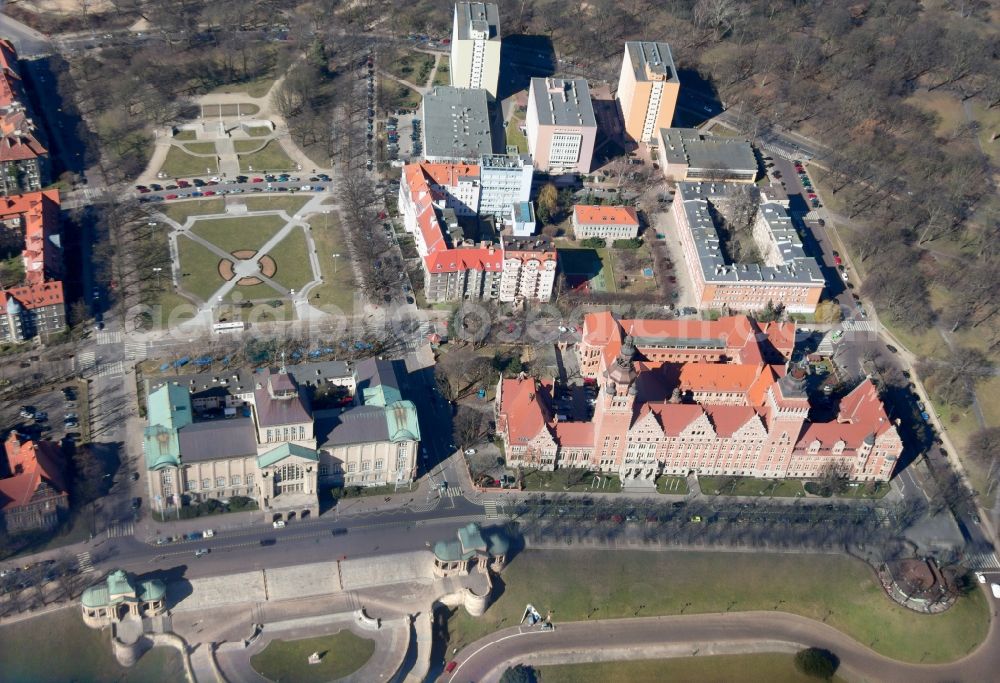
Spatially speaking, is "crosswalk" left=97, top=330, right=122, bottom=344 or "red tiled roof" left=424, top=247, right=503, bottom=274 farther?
"red tiled roof" left=424, top=247, right=503, bottom=274

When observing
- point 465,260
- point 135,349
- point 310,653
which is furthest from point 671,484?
point 135,349

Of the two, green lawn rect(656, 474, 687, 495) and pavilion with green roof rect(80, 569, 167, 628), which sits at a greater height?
green lawn rect(656, 474, 687, 495)

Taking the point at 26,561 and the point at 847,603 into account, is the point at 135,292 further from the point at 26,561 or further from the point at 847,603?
the point at 847,603

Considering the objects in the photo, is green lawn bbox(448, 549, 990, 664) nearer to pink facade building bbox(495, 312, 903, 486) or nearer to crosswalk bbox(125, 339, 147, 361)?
pink facade building bbox(495, 312, 903, 486)

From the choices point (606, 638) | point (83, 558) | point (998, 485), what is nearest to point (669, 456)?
point (606, 638)

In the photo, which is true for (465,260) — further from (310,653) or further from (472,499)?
(310,653)

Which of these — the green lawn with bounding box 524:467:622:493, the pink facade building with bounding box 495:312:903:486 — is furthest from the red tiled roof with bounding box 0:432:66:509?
the green lawn with bounding box 524:467:622:493
